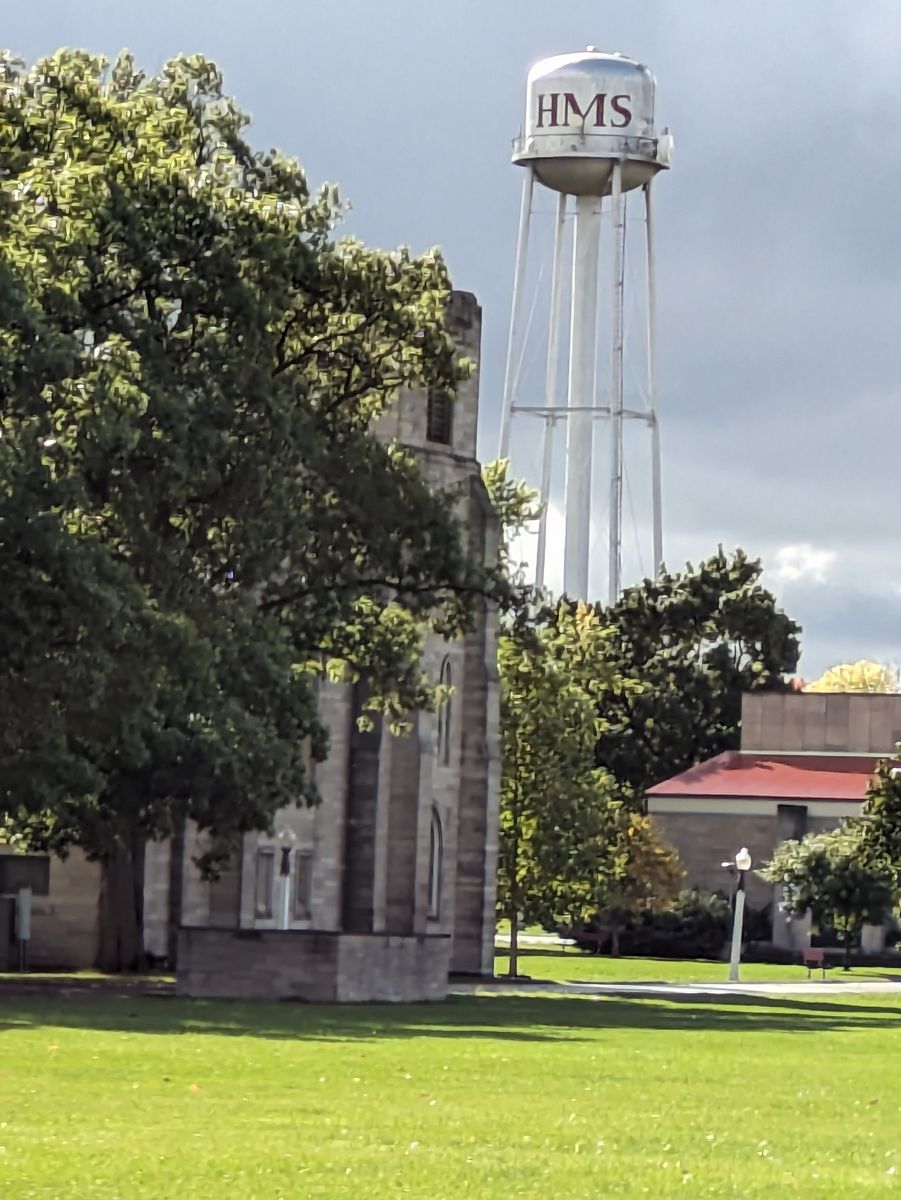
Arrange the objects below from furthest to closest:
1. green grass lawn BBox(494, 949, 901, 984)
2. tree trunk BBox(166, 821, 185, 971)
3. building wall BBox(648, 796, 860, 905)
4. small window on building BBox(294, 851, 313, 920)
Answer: building wall BBox(648, 796, 860, 905)
green grass lawn BBox(494, 949, 901, 984)
small window on building BBox(294, 851, 313, 920)
tree trunk BBox(166, 821, 185, 971)

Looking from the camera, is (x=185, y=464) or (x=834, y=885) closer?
(x=185, y=464)

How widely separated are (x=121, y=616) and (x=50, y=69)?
10.7 m

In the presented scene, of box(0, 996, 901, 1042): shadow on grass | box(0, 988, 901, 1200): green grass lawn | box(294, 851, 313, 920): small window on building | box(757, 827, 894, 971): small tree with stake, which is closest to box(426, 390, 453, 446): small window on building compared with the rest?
box(294, 851, 313, 920): small window on building

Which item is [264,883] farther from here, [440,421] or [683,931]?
[683,931]

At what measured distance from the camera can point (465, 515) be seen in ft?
208

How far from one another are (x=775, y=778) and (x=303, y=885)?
1563 inches

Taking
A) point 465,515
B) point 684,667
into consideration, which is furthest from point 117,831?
point 684,667

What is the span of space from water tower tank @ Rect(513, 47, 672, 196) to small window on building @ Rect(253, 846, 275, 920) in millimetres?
50111

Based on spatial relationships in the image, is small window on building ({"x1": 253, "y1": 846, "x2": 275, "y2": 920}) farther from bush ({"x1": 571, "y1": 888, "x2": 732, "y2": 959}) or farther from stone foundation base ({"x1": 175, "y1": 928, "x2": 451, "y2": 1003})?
bush ({"x1": 571, "y1": 888, "x2": 732, "y2": 959})

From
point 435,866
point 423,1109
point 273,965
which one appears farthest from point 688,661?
point 423,1109

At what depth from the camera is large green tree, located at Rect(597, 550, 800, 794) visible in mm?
107250

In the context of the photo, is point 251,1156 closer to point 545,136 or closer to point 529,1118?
point 529,1118

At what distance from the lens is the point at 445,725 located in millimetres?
65188

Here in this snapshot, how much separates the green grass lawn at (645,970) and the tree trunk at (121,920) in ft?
40.0
